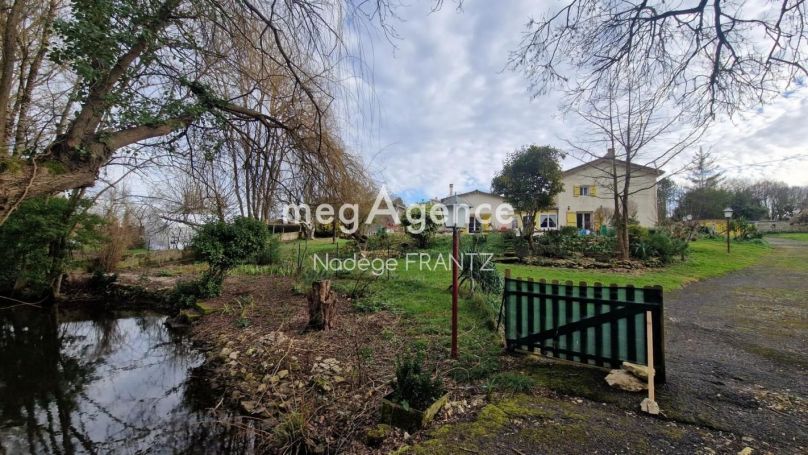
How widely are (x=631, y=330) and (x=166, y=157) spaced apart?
641 centimetres

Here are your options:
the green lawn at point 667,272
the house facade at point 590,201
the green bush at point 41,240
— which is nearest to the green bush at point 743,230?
the house facade at point 590,201

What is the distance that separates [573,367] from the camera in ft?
11.5

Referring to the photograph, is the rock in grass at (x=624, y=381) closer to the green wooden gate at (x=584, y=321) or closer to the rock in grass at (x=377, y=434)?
the green wooden gate at (x=584, y=321)

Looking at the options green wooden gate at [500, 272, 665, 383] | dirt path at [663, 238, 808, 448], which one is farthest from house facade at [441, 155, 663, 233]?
green wooden gate at [500, 272, 665, 383]

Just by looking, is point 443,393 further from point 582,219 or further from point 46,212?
point 582,219

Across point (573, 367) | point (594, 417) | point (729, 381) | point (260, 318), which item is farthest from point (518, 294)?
point (260, 318)

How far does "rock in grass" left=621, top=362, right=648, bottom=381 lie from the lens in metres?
3.02

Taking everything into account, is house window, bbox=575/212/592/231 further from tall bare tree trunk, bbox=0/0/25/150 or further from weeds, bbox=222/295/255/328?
tall bare tree trunk, bbox=0/0/25/150

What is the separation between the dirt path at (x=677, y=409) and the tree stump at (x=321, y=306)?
266 cm

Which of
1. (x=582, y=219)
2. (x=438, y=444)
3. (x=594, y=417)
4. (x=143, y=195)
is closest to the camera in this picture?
(x=438, y=444)

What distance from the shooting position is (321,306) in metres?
5.09

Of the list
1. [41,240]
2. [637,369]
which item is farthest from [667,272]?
[41,240]

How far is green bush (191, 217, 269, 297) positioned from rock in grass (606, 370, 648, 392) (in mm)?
6592

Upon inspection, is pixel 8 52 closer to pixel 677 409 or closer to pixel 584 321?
pixel 584 321
